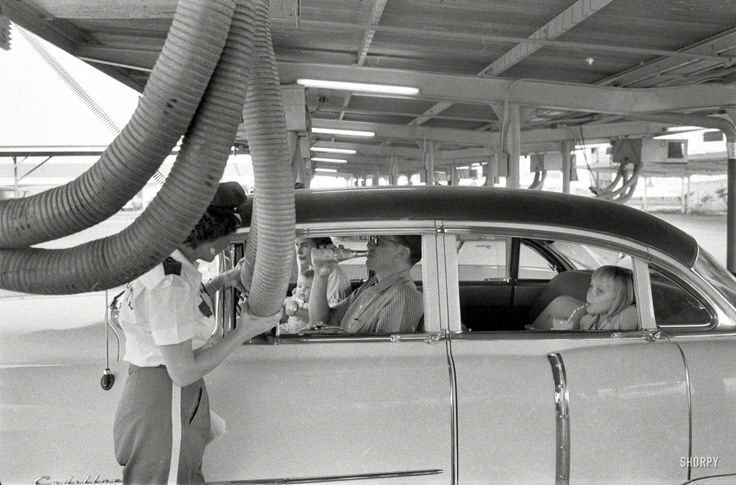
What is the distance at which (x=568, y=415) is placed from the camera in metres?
2.51

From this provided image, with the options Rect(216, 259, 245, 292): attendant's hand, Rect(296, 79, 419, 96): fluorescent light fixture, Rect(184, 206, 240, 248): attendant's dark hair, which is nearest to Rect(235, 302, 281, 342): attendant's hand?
Rect(184, 206, 240, 248): attendant's dark hair

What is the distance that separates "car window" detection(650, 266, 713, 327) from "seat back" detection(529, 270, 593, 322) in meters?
0.75

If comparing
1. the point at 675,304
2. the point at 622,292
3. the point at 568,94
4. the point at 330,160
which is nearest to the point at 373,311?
the point at 622,292

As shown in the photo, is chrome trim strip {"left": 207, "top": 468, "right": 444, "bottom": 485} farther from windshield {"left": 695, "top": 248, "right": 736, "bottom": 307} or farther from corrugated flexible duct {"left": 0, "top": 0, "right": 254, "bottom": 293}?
windshield {"left": 695, "top": 248, "right": 736, "bottom": 307}

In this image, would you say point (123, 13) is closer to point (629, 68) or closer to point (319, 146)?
point (629, 68)

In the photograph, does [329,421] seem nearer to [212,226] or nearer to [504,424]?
[504,424]

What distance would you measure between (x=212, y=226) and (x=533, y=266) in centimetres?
354

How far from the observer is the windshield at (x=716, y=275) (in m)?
2.92

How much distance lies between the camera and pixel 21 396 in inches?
95.7

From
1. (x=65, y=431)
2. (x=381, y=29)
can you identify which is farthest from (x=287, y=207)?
(x=381, y=29)

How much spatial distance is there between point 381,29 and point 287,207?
20.1 ft

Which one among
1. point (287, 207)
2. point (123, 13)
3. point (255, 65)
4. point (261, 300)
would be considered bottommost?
point (261, 300)

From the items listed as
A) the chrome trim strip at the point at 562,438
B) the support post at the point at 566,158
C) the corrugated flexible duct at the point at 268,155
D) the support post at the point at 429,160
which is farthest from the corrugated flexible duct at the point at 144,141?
the support post at the point at 566,158

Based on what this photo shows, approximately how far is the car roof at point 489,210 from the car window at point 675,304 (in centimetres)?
14
